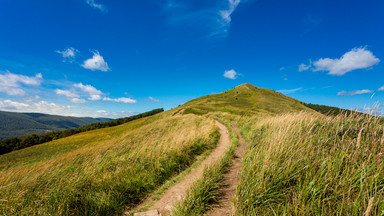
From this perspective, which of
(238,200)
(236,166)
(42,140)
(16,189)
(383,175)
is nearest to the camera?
(383,175)

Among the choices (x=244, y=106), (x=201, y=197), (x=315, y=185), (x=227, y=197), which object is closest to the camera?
(x=315, y=185)

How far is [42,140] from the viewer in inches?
2724

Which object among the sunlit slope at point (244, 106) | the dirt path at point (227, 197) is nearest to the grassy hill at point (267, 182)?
the dirt path at point (227, 197)

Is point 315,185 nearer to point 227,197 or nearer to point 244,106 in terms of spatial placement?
point 227,197

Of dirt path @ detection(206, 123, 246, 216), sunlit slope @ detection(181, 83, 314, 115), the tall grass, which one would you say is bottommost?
dirt path @ detection(206, 123, 246, 216)

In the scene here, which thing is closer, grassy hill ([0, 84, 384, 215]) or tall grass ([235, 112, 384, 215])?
tall grass ([235, 112, 384, 215])

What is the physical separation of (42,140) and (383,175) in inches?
4138

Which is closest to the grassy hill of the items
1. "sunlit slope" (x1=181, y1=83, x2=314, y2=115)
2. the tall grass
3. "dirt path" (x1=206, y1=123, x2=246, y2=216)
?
the tall grass

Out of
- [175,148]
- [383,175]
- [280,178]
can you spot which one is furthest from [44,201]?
[383,175]

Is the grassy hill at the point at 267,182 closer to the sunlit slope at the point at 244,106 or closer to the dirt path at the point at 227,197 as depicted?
the dirt path at the point at 227,197

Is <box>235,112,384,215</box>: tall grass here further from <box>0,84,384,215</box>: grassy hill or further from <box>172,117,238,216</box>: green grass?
<box>172,117,238,216</box>: green grass

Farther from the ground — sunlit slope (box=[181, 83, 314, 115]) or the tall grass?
sunlit slope (box=[181, 83, 314, 115])

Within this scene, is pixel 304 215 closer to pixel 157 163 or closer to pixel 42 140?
pixel 157 163

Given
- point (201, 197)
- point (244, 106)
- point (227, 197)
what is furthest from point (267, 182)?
point (244, 106)
